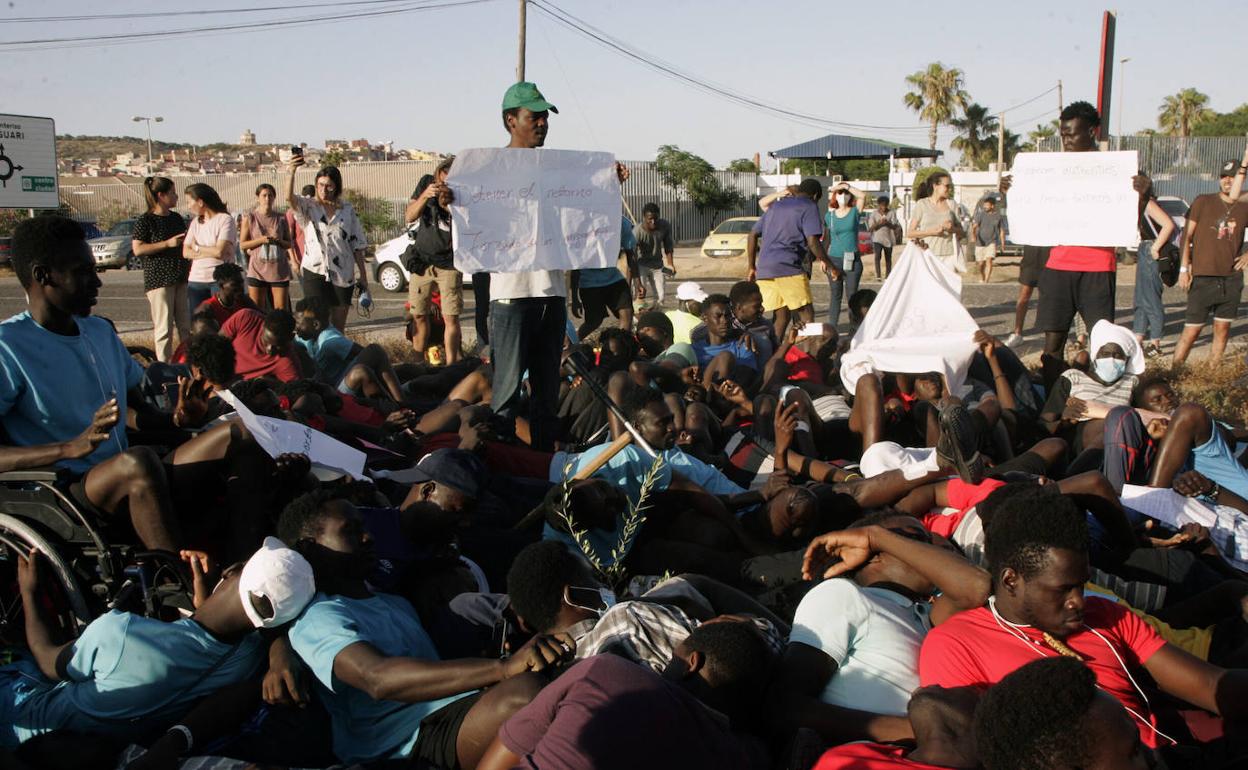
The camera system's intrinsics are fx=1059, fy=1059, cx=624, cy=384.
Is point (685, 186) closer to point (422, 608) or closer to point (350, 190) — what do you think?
point (350, 190)

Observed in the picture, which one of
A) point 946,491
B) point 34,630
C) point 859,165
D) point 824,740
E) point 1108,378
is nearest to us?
point 824,740

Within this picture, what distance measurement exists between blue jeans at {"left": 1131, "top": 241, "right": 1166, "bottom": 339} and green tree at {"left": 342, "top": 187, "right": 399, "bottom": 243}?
2549cm

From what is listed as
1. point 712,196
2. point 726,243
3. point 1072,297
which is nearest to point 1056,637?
point 1072,297

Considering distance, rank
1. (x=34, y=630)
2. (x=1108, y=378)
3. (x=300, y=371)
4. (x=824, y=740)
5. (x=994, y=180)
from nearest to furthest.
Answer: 1. (x=824, y=740)
2. (x=34, y=630)
3. (x=1108, y=378)
4. (x=300, y=371)
5. (x=994, y=180)

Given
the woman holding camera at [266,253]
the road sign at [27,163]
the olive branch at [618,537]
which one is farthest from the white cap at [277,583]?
the road sign at [27,163]

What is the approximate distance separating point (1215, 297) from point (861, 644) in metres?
8.38

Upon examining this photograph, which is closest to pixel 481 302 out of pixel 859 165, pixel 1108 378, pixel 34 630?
pixel 1108 378

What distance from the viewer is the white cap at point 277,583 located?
3.37 m

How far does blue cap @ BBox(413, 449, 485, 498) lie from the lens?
4.65 meters

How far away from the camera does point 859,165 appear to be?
55.8m

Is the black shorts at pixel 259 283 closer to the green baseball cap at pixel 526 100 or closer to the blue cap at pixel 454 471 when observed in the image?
the green baseball cap at pixel 526 100

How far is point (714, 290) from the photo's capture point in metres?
20.1

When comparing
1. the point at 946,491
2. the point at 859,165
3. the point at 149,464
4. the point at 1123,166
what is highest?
the point at 859,165

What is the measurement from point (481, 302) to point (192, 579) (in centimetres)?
512
